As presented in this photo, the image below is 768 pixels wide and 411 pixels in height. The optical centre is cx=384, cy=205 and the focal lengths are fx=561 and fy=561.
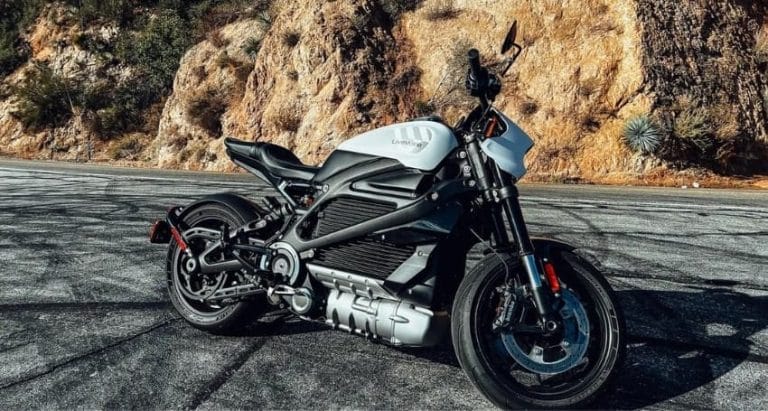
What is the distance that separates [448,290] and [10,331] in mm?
2880

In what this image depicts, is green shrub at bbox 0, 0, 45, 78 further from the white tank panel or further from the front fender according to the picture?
the front fender

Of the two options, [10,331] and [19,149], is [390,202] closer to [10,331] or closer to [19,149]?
[10,331]

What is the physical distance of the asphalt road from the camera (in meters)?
2.85

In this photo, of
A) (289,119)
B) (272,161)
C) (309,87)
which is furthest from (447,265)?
(309,87)

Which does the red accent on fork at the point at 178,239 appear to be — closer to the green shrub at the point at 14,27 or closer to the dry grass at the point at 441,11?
the dry grass at the point at 441,11

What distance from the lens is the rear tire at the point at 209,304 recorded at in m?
3.60

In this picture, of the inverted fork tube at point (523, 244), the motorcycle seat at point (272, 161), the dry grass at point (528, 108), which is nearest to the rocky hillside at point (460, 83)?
the dry grass at point (528, 108)

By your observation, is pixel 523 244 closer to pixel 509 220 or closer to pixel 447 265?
pixel 509 220

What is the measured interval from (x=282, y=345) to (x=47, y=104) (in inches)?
1351

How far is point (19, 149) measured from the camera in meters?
31.4

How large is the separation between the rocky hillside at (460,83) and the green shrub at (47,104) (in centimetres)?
116

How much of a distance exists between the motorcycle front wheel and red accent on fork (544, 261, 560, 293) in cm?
7

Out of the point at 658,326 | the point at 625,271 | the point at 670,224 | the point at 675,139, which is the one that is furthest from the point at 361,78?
the point at 658,326

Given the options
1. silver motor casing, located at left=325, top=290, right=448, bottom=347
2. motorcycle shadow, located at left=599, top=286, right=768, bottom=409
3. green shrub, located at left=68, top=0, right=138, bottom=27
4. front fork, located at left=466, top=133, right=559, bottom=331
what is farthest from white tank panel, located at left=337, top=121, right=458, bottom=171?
green shrub, located at left=68, top=0, right=138, bottom=27
